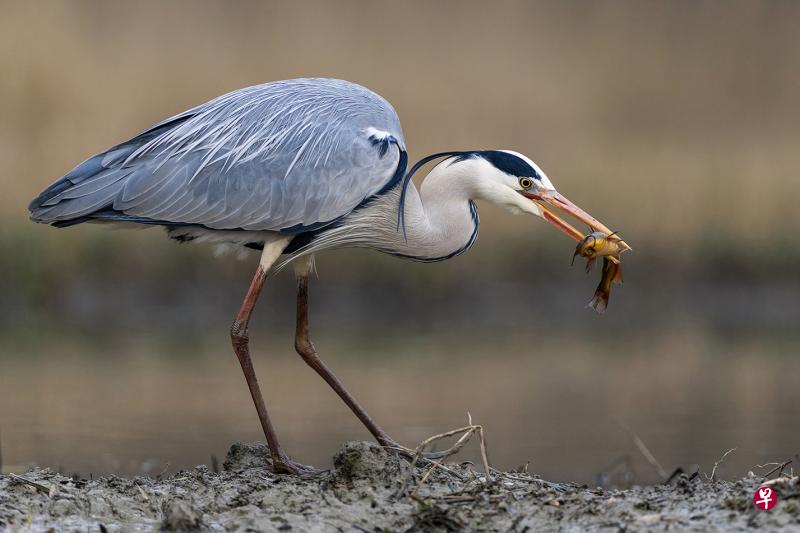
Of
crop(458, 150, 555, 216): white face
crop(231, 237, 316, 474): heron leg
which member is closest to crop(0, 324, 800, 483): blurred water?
crop(231, 237, 316, 474): heron leg

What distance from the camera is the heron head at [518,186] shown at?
7.52 m

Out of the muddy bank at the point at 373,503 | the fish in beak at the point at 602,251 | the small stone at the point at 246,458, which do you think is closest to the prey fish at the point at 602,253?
the fish in beak at the point at 602,251

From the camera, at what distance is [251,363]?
289 inches

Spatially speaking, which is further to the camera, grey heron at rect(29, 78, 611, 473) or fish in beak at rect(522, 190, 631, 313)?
grey heron at rect(29, 78, 611, 473)

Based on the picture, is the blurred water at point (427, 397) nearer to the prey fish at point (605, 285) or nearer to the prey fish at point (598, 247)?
the prey fish at point (605, 285)

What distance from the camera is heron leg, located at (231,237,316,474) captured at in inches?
278

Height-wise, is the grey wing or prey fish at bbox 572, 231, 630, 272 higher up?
the grey wing

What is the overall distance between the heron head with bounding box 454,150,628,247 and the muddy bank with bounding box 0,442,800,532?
5.33 ft

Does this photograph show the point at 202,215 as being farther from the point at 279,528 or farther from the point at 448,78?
the point at 448,78

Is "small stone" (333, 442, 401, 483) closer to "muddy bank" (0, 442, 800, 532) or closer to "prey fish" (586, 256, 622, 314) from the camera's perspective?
"muddy bank" (0, 442, 800, 532)

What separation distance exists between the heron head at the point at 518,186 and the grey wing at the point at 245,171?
0.46 meters

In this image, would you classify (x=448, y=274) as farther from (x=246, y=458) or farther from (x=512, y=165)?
(x=246, y=458)

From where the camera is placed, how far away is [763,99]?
108 feet

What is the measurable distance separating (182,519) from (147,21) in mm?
25030
